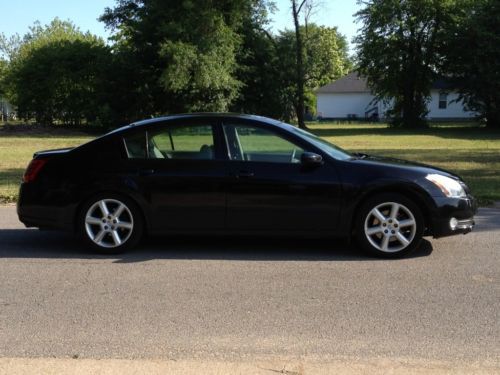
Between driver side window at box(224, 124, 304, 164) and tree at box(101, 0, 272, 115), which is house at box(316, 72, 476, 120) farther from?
driver side window at box(224, 124, 304, 164)

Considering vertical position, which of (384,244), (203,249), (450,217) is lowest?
(203,249)

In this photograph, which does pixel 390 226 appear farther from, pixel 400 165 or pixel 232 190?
pixel 232 190

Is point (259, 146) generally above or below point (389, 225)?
above

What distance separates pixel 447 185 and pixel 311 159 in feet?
5.02

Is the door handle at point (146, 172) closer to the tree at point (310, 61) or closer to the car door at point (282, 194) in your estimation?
the car door at point (282, 194)

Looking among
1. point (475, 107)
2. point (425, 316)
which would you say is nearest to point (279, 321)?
point (425, 316)

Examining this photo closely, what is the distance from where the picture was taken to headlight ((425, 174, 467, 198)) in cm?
631

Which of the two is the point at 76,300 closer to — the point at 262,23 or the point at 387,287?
the point at 387,287

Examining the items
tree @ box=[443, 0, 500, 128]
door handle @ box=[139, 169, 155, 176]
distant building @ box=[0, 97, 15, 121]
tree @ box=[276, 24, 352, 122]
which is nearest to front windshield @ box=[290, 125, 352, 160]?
door handle @ box=[139, 169, 155, 176]

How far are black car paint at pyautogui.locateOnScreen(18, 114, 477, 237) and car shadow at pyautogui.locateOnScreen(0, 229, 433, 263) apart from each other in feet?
1.02

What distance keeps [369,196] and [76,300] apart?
3.18 meters

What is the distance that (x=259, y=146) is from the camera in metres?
6.62

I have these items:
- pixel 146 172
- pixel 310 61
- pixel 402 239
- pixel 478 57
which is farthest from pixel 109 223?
pixel 310 61

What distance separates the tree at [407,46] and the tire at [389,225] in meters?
→ 45.3
